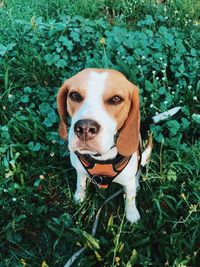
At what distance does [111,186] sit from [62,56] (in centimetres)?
141

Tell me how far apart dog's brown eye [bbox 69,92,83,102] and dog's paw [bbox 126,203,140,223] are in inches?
38.3

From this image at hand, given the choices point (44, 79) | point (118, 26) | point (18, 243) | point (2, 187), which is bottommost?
point (18, 243)

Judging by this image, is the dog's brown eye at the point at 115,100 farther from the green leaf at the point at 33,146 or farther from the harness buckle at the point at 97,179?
the green leaf at the point at 33,146

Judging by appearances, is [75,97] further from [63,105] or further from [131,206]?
[131,206]

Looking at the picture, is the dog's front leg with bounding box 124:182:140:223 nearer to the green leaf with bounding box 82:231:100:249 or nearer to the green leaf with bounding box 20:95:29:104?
the green leaf with bounding box 82:231:100:249

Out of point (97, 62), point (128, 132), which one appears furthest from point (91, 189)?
point (97, 62)

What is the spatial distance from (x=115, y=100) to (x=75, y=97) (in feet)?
0.76

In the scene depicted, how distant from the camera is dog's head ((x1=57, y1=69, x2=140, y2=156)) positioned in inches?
97.7

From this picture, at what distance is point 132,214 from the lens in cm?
322

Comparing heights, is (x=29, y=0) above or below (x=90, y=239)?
above

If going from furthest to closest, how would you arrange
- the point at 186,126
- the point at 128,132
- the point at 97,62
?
the point at 97,62
the point at 186,126
the point at 128,132

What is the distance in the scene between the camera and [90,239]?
9.51 feet

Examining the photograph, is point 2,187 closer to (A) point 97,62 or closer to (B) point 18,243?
(B) point 18,243

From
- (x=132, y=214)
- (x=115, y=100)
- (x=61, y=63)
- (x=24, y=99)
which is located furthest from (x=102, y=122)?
(x=61, y=63)
